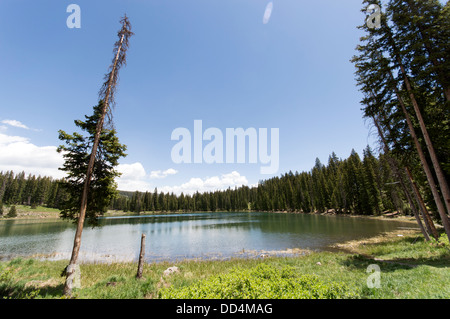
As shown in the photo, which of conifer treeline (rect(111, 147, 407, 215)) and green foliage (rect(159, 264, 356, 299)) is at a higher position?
conifer treeline (rect(111, 147, 407, 215))

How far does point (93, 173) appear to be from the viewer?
1165 cm

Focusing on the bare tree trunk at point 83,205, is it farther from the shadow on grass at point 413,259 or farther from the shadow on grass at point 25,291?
the shadow on grass at point 413,259

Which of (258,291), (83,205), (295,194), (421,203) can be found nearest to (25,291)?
(83,205)

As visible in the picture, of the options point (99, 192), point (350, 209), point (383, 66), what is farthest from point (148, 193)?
point (383, 66)

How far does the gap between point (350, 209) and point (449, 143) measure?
2699 inches

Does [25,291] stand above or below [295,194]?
below

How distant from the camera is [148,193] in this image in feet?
471

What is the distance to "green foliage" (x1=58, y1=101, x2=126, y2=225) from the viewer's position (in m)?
11.3

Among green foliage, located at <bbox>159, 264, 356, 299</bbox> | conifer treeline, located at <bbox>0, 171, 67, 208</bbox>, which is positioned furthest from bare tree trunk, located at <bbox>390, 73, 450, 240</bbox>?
conifer treeline, located at <bbox>0, 171, 67, 208</bbox>

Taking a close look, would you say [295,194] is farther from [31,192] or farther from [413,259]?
[31,192]

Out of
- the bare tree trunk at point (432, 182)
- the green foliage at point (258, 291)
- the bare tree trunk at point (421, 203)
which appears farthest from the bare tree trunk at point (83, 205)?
the bare tree trunk at point (421, 203)

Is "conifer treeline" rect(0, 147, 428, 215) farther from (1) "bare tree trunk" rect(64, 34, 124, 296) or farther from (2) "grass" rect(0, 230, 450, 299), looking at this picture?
(2) "grass" rect(0, 230, 450, 299)

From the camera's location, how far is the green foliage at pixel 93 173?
37.0ft
